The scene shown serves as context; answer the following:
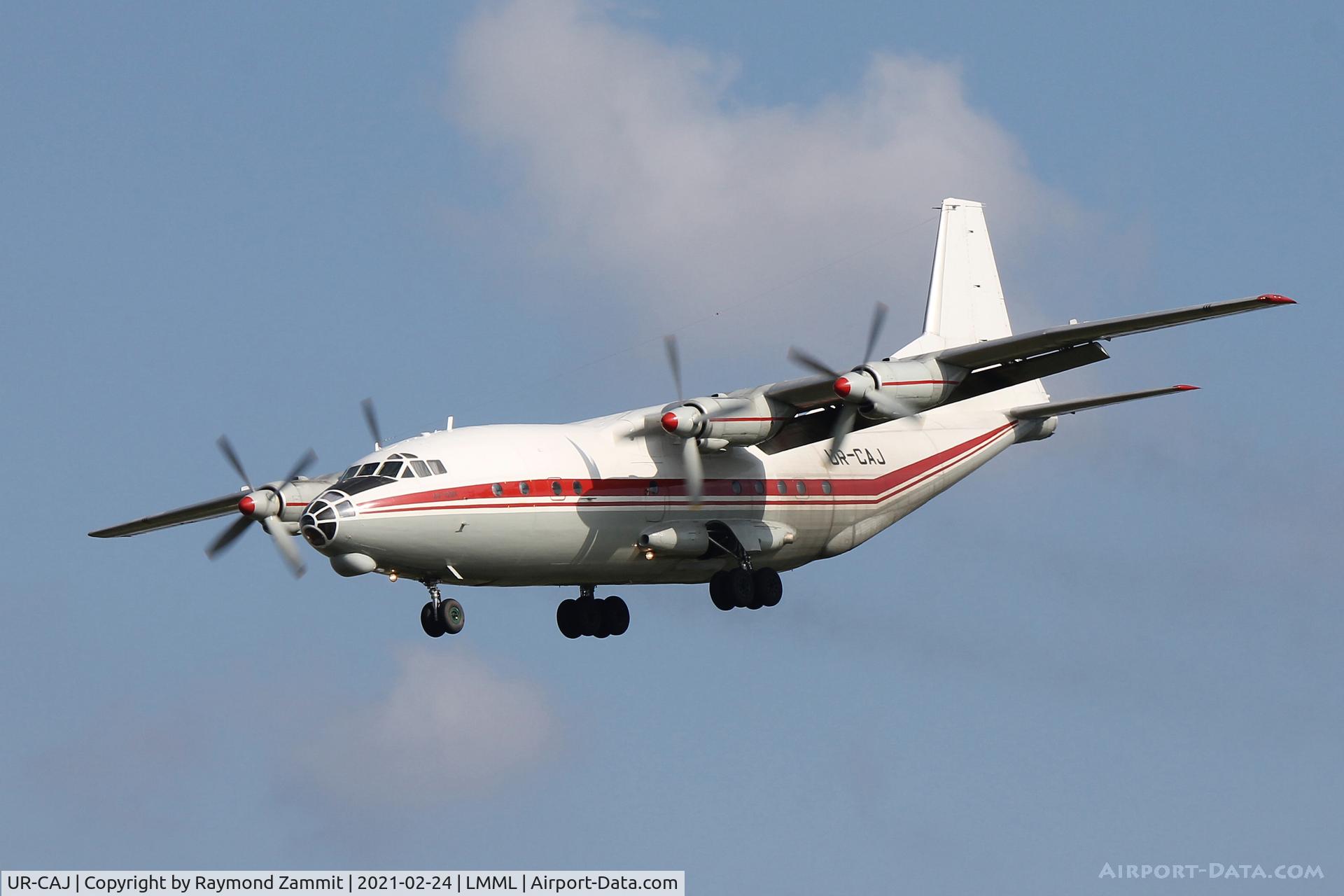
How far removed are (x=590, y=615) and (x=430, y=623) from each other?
14.3 feet

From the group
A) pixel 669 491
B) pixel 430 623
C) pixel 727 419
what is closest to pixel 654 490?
pixel 669 491

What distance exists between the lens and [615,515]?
30.5 meters

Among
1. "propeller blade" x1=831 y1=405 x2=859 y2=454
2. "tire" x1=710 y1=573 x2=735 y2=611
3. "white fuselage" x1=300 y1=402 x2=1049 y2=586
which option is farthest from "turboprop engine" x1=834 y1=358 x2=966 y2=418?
"tire" x1=710 y1=573 x2=735 y2=611

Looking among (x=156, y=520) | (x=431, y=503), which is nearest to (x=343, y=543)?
(x=431, y=503)

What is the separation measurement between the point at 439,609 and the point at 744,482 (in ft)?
19.2

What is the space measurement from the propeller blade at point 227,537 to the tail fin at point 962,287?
505 inches

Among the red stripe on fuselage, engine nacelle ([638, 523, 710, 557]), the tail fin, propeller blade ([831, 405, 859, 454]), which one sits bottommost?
engine nacelle ([638, 523, 710, 557])

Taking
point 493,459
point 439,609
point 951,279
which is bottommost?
point 439,609

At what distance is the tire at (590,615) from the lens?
3316cm

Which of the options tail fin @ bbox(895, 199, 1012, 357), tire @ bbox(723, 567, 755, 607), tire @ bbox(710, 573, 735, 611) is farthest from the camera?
tail fin @ bbox(895, 199, 1012, 357)

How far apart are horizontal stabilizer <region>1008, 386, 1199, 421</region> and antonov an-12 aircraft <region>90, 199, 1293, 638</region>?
0.09m

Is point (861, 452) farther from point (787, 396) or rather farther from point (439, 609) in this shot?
point (439, 609)

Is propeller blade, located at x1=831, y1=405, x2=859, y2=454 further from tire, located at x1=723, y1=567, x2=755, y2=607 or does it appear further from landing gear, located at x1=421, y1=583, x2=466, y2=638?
landing gear, located at x1=421, y1=583, x2=466, y2=638

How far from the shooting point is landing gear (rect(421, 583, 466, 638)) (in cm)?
2939
